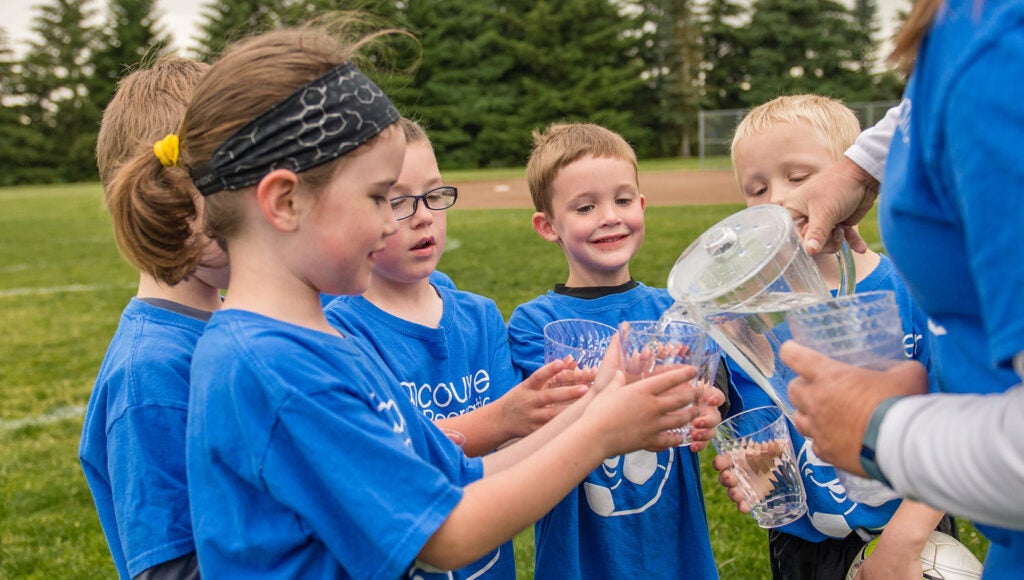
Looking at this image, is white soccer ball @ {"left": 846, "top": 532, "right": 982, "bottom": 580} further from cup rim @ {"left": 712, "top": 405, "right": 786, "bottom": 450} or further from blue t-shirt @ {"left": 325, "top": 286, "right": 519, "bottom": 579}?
blue t-shirt @ {"left": 325, "top": 286, "right": 519, "bottom": 579}

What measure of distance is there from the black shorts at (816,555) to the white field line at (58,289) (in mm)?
11205

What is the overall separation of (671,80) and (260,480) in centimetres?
5381

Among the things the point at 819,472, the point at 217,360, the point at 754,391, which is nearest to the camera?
the point at 217,360

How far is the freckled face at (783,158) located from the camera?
3.01m

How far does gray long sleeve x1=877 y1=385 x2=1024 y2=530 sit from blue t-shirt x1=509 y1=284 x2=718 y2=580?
1563 millimetres

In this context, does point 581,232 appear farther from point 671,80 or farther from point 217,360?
point 671,80

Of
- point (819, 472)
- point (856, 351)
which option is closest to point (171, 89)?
point (856, 351)

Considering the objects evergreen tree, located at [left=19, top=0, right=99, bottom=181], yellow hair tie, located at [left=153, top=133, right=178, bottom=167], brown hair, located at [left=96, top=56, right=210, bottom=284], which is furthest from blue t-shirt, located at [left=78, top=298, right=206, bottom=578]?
evergreen tree, located at [left=19, top=0, right=99, bottom=181]

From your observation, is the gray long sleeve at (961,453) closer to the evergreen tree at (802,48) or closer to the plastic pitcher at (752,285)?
the plastic pitcher at (752,285)

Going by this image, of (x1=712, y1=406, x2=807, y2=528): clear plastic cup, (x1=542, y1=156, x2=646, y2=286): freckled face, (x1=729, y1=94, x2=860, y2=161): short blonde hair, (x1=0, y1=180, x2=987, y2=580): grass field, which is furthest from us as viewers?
(x1=0, y1=180, x2=987, y2=580): grass field

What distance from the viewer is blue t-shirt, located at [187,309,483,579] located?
1578mm

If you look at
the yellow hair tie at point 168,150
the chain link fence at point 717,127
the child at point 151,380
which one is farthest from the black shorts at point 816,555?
the chain link fence at point 717,127

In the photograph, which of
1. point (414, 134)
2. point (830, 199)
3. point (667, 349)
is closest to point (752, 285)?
point (667, 349)

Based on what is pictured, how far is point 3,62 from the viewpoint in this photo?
5928 cm
